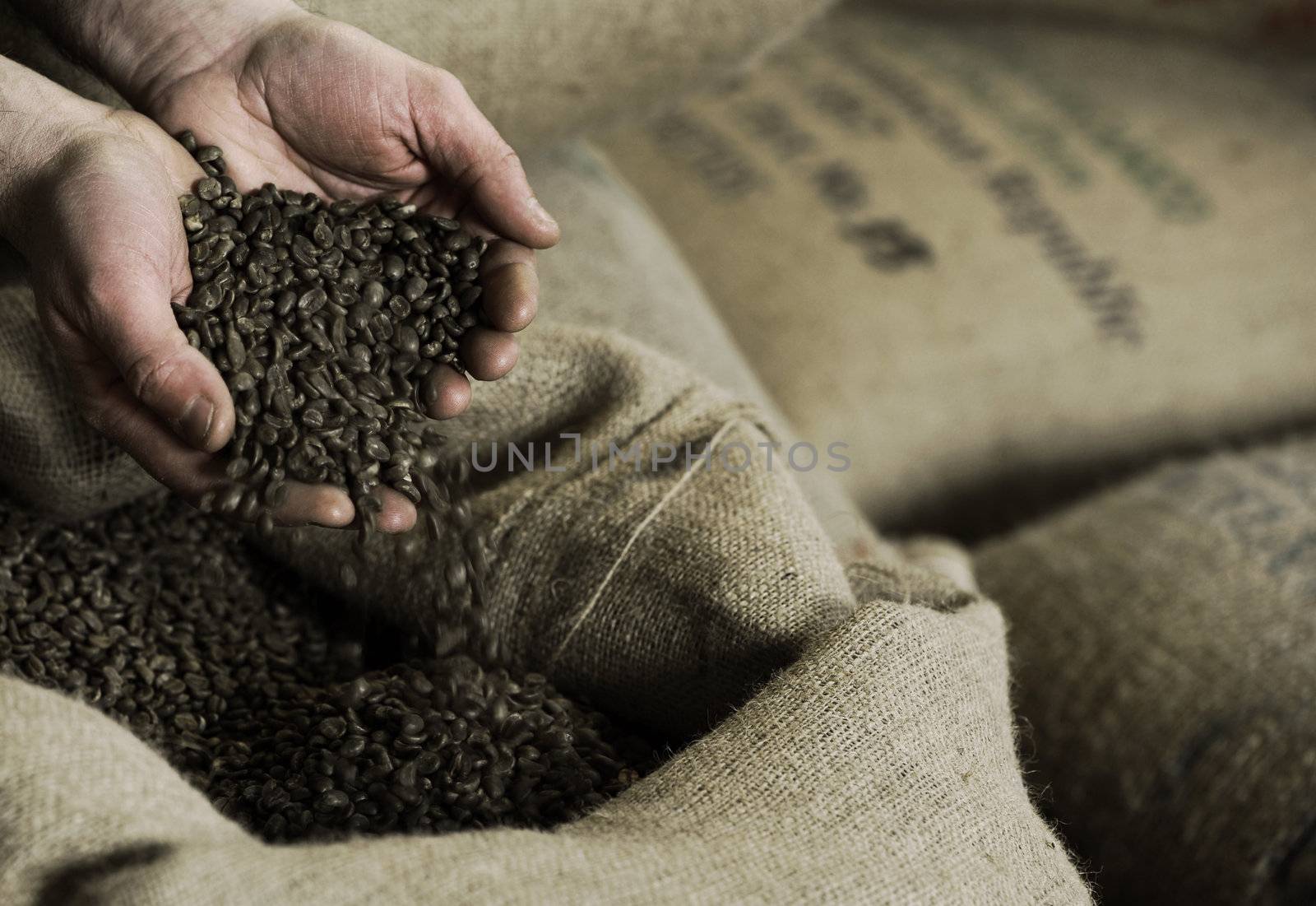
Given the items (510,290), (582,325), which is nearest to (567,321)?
(582,325)

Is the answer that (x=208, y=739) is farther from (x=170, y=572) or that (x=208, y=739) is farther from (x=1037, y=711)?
(x=1037, y=711)

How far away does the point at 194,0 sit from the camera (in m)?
1.61

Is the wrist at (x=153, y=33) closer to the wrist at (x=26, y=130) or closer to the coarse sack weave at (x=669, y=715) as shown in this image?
the wrist at (x=26, y=130)

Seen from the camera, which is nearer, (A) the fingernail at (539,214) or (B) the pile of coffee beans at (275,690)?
(B) the pile of coffee beans at (275,690)

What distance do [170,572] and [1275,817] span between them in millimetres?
1575

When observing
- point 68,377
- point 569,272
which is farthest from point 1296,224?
point 68,377

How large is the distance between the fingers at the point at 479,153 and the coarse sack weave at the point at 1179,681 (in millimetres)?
1006

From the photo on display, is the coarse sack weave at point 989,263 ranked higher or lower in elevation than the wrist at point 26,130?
lower

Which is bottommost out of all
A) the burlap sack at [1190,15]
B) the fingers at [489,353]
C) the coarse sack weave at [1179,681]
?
the coarse sack weave at [1179,681]

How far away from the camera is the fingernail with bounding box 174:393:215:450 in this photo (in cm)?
122

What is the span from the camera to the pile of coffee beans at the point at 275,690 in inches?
47.8

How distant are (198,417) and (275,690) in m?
0.38

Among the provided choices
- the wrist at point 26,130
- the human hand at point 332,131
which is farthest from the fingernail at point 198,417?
the wrist at point 26,130

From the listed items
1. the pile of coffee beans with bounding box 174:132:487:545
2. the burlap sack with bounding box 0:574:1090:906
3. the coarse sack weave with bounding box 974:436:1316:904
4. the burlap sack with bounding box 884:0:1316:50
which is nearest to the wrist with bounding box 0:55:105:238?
the pile of coffee beans with bounding box 174:132:487:545
